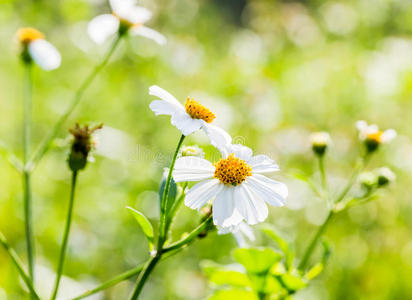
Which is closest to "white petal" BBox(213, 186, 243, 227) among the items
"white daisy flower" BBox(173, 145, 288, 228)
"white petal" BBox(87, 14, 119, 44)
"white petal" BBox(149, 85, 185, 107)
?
"white daisy flower" BBox(173, 145, 288, 228)

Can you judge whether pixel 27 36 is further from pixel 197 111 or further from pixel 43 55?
pixel 197 111

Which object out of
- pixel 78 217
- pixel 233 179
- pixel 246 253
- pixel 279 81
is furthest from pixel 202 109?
pixel 279 81

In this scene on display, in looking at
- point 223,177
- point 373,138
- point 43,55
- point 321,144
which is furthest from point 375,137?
point 43,55

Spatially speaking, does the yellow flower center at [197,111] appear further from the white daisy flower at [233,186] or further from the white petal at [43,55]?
the white petal at [43,55]

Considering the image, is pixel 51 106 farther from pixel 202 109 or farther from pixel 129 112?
pixel 202 109

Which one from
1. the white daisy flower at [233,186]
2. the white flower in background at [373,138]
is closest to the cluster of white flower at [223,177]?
the white daisy flower at [233,186]
